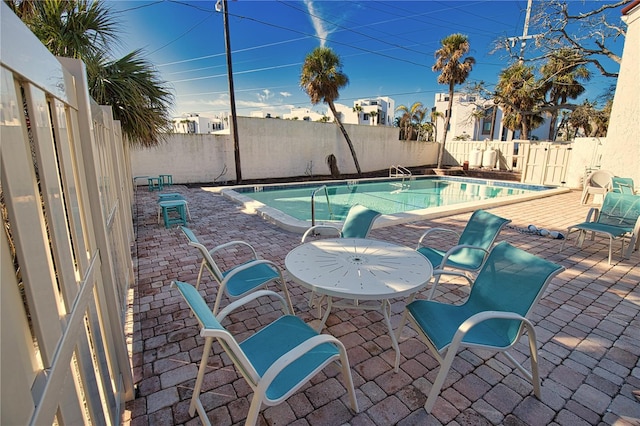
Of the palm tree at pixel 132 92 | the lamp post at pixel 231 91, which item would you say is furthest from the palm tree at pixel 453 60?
the palm tree at pixel 132 92

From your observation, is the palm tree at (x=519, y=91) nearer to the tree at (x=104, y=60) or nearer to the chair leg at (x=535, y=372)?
the tree at (x=104, y=60)

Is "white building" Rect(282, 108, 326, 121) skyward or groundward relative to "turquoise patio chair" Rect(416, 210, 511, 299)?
skyward

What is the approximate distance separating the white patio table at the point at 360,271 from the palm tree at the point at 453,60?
17.5 meters

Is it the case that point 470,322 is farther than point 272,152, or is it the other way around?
point 272,152

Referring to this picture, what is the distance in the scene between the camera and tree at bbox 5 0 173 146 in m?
4.25

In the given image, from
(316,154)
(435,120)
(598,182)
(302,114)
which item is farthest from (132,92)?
(302,114)

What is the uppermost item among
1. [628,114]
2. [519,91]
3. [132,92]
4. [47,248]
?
[519,91]

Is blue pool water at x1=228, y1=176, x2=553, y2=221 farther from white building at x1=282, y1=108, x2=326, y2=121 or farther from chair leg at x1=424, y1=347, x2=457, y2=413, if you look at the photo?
white building at x1=282, y1=108, x2=326, y2=121

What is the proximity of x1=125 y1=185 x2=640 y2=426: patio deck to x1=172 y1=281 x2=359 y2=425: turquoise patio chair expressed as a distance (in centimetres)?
19

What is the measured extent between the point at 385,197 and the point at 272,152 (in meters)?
6.22

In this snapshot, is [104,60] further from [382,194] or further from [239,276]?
[382,194]

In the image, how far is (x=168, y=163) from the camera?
464 inches

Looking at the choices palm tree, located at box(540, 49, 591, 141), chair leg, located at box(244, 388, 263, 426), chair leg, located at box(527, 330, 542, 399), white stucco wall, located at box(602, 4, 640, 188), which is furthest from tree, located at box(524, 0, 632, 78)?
chair leg, located at box(244, 388, 263, 426)

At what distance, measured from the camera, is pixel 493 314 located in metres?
1.70
